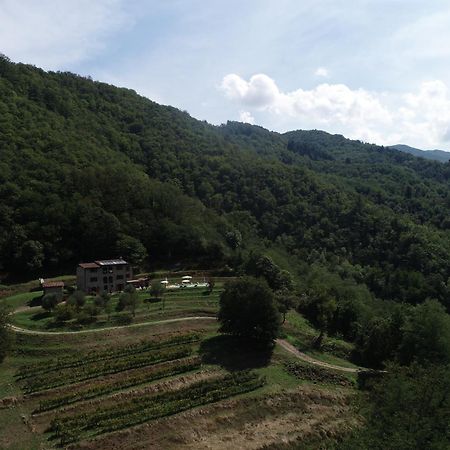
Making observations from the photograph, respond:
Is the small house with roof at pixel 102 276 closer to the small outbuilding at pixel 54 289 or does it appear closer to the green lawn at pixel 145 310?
the green lawn at pixel 145 310

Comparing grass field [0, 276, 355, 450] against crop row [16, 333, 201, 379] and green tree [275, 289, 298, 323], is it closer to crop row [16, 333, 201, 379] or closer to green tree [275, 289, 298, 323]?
crop row [16, 333, 201, 379]

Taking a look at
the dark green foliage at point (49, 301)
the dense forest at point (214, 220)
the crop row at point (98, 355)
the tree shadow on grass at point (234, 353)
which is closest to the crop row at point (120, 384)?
the tree shadow on grass at point (234, 353)

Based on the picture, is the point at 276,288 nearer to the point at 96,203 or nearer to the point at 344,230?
the point at 96,203

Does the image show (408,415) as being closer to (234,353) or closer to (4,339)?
(234,353)

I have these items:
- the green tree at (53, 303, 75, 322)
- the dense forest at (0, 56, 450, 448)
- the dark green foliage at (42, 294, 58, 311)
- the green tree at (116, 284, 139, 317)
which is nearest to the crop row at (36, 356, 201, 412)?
the green tree at (116, 284, 139, 317)

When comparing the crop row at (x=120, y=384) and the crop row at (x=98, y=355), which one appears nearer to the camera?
the crop row at (x=120, y=384)

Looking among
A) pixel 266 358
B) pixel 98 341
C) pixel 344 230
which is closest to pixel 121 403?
pixel 98 341
